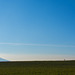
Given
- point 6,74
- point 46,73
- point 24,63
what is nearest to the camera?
point 6,74

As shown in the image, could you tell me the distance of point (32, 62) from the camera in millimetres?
9867

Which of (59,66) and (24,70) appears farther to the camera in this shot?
(59,66)

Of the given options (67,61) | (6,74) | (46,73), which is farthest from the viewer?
(67,61)

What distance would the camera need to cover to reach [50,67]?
912cm

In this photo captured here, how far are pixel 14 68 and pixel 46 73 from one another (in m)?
1.81

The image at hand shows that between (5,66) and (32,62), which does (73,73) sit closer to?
(32,62)

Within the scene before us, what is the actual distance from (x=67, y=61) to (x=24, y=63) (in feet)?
10.6

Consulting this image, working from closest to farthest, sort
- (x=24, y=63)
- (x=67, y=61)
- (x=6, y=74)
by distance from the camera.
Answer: (x=6, y=74) < (x=24, y=63) < (x=67, y=61)

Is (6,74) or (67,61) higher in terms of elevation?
(67,61)

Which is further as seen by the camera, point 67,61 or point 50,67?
point 67,61

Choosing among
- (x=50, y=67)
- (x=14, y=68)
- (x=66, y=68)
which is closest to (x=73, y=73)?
(x=66, y=68)

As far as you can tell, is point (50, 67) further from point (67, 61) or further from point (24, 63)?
point (67, 61)

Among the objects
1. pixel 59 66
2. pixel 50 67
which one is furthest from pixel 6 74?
pixel 59 66

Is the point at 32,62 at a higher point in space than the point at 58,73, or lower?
higher
